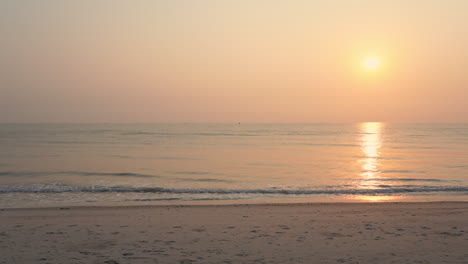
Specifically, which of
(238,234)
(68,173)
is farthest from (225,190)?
(68,173)

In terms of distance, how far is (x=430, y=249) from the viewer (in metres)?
9.65

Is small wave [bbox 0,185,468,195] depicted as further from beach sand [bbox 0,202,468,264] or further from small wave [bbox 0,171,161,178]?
small wave [bbox 0,171,161,178]

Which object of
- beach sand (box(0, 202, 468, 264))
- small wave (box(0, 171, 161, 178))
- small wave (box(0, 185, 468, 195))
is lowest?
small wave (box(0, 171, 161, 178))

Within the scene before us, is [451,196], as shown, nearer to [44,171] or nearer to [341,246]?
[341,246]

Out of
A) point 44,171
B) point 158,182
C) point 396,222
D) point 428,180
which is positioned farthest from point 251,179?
point 44,171

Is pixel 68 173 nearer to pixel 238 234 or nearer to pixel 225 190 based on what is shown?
pixel 225 190

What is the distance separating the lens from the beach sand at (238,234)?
9.02 m

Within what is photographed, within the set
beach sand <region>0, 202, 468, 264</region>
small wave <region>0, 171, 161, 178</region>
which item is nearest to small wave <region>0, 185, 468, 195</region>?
beach sand <region>0, 202, 468, 264</region>

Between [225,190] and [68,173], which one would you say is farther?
[68,173]

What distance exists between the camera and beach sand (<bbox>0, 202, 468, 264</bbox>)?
9016 millimetres

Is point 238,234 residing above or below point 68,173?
above

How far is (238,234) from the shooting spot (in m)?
11.1

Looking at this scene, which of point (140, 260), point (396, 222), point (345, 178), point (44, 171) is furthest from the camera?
point (44, 171)

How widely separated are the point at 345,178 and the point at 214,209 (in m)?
14.0
